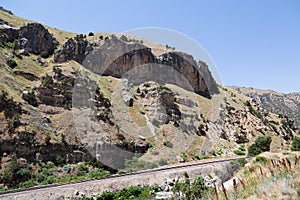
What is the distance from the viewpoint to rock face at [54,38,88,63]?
53.0 meters

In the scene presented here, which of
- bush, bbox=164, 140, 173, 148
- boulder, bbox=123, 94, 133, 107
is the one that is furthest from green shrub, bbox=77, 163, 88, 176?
boulder, bbox=123, 94, 133, 107

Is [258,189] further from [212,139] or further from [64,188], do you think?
[212,139]

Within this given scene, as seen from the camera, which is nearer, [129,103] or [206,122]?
[129,103]

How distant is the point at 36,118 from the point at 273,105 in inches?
5436

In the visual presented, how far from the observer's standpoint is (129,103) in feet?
165

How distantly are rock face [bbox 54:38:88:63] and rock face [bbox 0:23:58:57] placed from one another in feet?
13.5

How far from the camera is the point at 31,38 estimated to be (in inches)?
2149

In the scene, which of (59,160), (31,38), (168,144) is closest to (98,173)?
(59,160)

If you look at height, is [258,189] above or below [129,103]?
below

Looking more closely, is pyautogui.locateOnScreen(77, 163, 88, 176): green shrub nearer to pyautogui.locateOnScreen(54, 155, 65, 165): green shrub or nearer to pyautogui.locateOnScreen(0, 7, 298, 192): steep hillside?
pyautogui.locateOnScreen(0, 7, 298, 192): steep hillside

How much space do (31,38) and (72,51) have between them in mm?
8975

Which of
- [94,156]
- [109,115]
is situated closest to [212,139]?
[109,115]

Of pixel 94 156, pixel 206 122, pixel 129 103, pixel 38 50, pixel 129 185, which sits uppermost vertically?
pixel 38 50

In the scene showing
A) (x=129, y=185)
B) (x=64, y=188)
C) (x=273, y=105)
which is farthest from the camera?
(x=273, y=105)
